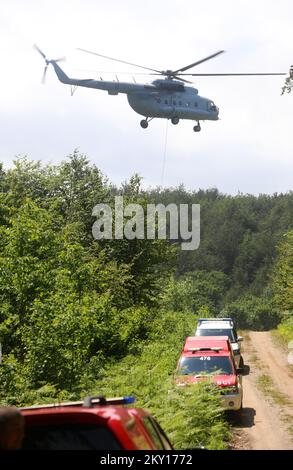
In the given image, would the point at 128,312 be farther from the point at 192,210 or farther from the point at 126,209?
the point at 192,210

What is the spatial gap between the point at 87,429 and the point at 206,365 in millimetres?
15345

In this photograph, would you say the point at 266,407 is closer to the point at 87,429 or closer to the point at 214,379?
the point at 214,379

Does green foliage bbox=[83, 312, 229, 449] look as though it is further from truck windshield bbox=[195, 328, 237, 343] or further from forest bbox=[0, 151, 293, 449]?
truck windshield bbox=[195, 328, 237, 343]

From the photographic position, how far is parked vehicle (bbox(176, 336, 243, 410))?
19.0m

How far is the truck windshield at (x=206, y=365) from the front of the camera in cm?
1997

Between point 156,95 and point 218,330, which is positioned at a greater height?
point 156,95

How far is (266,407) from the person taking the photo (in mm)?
22562

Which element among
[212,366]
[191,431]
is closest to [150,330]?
[212,366]

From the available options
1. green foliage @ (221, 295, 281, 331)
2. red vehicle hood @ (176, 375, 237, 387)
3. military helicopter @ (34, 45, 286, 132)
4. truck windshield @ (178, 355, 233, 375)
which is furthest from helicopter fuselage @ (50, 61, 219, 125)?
green foliage @ (221, 295, 281, 331)

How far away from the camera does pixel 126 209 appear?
1710 inches

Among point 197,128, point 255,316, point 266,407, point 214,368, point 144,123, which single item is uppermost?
point 197,128

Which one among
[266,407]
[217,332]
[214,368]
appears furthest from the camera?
[217,332]
